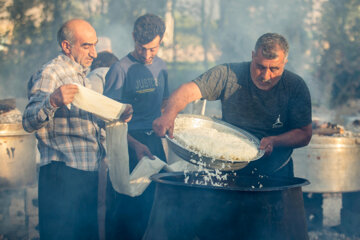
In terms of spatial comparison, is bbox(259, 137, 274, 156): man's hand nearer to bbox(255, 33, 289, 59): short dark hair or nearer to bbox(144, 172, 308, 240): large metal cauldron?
bbox(144, 172, 308, 240): large metal cauldron

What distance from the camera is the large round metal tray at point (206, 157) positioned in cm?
268

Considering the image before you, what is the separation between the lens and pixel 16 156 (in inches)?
198

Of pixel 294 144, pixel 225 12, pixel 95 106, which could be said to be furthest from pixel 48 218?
pixel 225 12

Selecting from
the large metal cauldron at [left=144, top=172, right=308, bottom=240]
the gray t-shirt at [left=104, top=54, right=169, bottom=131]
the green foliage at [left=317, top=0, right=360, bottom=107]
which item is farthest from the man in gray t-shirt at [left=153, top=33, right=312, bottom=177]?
the green foliage at [left=317, top=0, right=360, bottom=107]

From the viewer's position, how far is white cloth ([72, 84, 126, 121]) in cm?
275

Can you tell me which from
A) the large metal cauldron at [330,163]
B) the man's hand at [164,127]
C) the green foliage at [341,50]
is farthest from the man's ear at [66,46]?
the green foliage at [341,50]

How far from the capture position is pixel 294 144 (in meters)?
3.22

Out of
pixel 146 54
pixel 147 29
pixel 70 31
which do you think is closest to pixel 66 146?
pixel 70 31

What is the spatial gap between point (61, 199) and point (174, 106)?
47.1 inches

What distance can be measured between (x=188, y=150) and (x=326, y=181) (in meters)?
3.44

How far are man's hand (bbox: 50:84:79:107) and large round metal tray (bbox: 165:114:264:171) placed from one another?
750 millimetres

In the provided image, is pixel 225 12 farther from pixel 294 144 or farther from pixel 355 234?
pixel 294 144

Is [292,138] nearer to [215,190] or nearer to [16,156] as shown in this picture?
[215,190]

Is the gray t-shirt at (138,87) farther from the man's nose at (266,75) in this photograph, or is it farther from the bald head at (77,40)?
the man's nose at (266,75)
